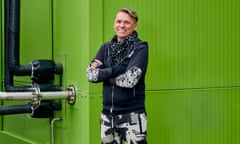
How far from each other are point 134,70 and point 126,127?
1.33 ft

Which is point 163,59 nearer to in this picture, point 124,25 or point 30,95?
point 124,25

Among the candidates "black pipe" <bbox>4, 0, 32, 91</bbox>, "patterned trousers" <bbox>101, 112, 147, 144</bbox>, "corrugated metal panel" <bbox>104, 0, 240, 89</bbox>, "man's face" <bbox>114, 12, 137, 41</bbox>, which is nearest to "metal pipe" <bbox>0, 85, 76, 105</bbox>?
"black pipe" <bbox>4, 0, 32, 91</bbox>

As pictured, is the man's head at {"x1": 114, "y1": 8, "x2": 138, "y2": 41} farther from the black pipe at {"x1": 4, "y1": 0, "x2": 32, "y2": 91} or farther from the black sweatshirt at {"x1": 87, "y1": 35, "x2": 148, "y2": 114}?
the black pipe at {"x1": 4, "y1": 0, "x2": 32, "y2": 91}

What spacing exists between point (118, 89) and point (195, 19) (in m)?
1.46

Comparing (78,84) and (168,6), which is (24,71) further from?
(168,6)

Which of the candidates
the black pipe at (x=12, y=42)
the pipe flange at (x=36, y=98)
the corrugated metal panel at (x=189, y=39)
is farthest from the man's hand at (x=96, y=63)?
the black pipe at (x=12, y=42)

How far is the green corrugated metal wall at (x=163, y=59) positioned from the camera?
400 cm

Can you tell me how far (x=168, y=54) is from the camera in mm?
4367

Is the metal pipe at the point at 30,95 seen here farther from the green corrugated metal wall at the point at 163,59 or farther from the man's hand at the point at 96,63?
the man's hand at the point at 96,63

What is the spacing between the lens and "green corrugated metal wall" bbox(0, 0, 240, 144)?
4.00m

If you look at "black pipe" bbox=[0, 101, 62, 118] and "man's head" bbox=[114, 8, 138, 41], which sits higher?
"man's head" bbox=[114, 8, 138, 41]

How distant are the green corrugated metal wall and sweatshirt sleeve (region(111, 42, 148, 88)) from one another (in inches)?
24.2

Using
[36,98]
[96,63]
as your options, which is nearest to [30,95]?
[36,98]

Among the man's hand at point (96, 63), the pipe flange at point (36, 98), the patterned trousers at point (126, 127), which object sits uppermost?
the man's hand at point (96, 63)
